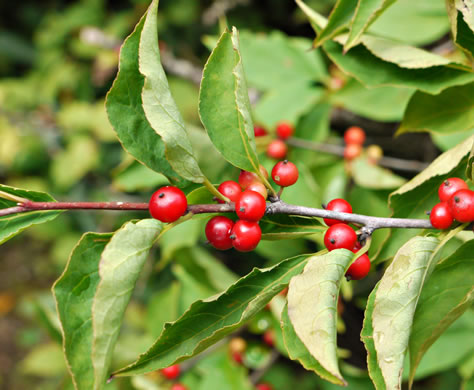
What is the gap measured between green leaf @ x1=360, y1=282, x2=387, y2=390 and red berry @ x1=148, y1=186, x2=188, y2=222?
14.6 inches

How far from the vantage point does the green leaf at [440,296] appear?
2.73 ft

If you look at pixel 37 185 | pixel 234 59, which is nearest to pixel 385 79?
pixel 234 59

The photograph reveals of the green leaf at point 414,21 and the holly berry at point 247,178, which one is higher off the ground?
the green leaf at point 414,21

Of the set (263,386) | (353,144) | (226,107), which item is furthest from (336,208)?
(263,386)

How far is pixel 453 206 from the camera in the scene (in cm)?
82

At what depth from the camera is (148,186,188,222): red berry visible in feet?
2.65

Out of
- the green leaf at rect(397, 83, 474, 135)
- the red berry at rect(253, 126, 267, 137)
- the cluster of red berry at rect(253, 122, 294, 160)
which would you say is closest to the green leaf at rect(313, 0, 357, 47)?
the green leaf at rect(397, 83, 474, 135)

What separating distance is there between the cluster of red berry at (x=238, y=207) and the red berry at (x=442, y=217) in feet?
0.90

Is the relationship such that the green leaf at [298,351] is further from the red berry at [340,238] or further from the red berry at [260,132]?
the red berry at [260,132]

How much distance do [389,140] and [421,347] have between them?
5.66 feet

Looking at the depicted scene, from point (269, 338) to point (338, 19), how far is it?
1421mm

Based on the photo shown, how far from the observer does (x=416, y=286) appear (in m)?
0.76

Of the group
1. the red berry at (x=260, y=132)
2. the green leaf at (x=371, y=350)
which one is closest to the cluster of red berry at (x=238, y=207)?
the green leaf at (x=371, y=350)

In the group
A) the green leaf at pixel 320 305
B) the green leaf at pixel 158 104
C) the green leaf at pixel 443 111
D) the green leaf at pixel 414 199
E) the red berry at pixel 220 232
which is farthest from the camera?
the green leaf at pixel 443 111
